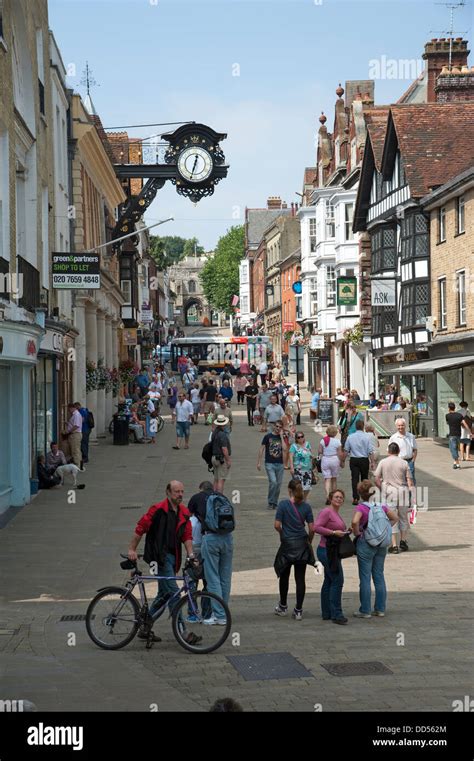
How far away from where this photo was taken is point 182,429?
102ft

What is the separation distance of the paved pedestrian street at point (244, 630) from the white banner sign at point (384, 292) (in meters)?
20.6

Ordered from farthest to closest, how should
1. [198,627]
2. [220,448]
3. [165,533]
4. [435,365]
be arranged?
[435,365], [220,448], [165,533], [198,627]

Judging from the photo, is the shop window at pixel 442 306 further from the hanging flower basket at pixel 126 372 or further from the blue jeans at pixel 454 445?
the hanging flower basket at pixel 126 372

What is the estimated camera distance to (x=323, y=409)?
121ft

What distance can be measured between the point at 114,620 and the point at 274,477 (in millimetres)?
8944

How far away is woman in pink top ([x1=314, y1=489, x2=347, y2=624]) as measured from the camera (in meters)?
11.6

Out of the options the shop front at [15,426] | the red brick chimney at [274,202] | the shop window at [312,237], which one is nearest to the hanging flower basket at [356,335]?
the shop window at [312,237]

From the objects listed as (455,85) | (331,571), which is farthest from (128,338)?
(331,571)

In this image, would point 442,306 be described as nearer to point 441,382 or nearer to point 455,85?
point 441,382

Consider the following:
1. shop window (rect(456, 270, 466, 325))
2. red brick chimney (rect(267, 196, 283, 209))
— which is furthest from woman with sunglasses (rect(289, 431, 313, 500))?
red brick chimney (rect(267, 196, 283, 209))

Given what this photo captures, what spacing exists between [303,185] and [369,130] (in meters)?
36.6

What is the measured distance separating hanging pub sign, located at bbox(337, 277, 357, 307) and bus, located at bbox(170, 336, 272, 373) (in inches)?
1233
